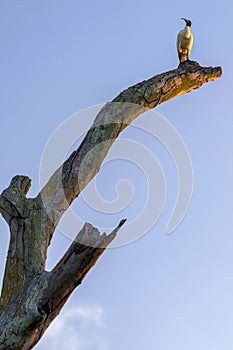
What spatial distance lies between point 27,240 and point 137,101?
2234 millimetres

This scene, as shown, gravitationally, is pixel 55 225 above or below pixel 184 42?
below

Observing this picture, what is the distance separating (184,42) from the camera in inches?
381

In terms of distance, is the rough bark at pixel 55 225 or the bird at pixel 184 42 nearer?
the rough bark at pixel 55 225

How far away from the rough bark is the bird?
0.66m

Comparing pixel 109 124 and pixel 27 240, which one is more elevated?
pixel 109 124

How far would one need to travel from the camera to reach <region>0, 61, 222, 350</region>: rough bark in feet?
16.6

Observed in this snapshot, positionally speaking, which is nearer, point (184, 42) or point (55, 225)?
point (55, 225)

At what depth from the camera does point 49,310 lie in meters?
5.07

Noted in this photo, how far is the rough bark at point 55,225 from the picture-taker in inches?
199

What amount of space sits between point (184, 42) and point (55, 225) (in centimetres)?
451

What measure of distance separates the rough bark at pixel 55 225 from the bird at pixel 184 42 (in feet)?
2.17

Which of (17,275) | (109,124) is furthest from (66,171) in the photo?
(17,275)

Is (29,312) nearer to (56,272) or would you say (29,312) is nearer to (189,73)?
(56,272)

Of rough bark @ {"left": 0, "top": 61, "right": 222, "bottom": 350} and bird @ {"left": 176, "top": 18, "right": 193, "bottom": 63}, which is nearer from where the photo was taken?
rough bark @ {"left": 0, "top": 61, "right": 222, "bottom": 350}
